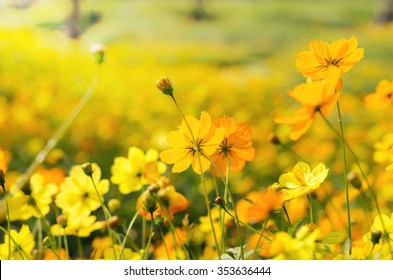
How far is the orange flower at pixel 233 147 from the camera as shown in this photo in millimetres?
435

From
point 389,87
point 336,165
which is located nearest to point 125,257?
point 389,87

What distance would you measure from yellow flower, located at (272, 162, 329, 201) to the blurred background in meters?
0.83

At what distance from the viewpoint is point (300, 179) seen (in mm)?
443

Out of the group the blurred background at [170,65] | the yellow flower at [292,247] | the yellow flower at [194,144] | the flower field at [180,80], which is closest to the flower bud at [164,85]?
the yellow flower at [194,144]

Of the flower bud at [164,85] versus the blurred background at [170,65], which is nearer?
the flower bud at [164,85]

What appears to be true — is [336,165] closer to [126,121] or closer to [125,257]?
[126,121]

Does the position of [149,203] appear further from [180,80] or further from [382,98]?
[180,80]

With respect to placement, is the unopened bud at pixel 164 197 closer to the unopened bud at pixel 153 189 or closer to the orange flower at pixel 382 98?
the unopened bud at pixel 153 189

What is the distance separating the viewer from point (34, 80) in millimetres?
1537

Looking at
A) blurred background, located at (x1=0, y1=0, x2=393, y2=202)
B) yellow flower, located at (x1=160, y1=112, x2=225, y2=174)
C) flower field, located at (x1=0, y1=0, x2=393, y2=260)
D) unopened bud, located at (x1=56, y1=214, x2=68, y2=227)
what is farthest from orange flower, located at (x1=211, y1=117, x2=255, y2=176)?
blurred background, located at (x1=0, y1=0, x2=393, y2=202)

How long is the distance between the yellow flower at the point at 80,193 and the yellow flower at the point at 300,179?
15cm

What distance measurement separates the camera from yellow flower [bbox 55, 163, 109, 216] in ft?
1.68

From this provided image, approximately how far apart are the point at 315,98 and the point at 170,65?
1120 mm
